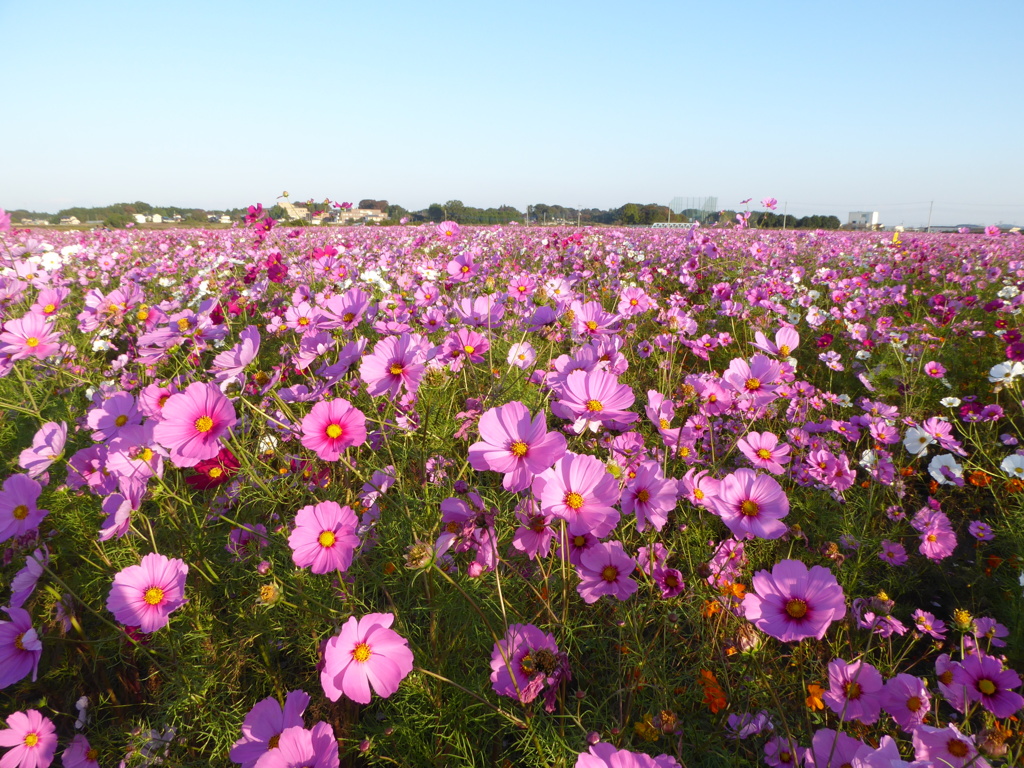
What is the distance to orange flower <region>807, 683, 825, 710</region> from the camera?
38.5 inches

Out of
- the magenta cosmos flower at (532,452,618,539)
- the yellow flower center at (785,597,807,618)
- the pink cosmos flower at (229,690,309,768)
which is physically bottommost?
the pink cosmos flower at (229,690,309,768)

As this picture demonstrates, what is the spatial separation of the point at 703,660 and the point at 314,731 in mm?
807

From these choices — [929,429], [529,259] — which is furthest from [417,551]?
[529,259]

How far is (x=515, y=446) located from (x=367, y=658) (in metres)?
0.42

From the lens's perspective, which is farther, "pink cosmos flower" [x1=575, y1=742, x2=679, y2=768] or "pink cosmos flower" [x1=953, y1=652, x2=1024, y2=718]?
"pink cosmos flower" [x1=953, y1=652, x2=1024, y2=718]

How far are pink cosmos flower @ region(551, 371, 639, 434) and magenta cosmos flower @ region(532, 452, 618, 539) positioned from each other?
104 mm

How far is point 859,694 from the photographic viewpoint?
0.88 metres

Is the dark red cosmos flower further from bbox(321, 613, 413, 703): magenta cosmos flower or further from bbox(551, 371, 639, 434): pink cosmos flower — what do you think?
bbox(551, 371, 639, 434): pink cosmos flower

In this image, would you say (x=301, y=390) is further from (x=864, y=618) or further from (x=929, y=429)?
(x=929, y=429)

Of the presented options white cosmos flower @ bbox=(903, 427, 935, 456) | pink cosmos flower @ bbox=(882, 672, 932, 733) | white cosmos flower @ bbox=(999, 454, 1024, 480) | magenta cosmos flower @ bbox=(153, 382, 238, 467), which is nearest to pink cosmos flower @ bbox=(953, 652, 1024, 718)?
pink cosmos flower @ bbox=(882, 672, 932, 733)

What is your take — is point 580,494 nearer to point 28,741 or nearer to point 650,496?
point 650,496

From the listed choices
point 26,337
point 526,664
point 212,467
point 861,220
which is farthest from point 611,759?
point 861,220

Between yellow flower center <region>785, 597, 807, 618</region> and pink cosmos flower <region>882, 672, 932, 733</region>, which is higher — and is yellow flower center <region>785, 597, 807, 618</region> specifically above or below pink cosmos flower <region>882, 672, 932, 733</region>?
above

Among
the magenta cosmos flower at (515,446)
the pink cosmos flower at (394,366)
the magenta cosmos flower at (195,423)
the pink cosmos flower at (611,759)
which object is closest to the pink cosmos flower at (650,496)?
the magenta cosmos flower at (515,446)
